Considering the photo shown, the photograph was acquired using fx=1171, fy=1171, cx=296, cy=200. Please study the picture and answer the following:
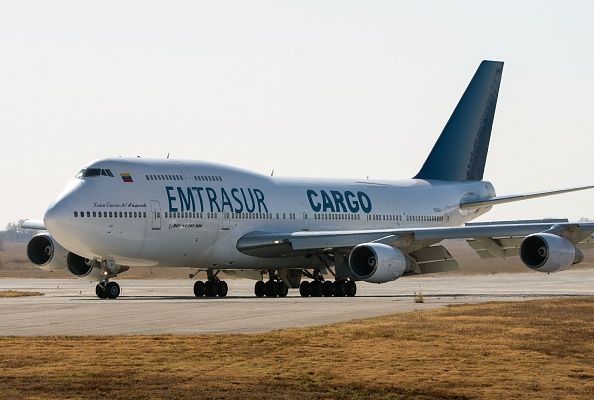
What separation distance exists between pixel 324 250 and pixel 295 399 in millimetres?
27930

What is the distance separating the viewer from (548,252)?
118ft

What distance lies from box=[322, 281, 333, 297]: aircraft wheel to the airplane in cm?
5

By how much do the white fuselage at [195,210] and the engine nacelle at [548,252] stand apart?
9.42 meters

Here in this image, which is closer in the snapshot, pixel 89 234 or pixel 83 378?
pixel 83 378

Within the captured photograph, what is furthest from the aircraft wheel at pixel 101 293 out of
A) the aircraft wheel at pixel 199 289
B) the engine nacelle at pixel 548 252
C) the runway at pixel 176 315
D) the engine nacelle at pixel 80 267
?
the engine nacelle at pixel 548 252

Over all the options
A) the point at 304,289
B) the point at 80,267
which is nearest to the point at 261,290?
the point at 304,289

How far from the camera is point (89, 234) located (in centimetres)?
3628

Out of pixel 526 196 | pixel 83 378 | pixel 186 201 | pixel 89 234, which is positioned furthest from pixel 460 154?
pixel 83 378

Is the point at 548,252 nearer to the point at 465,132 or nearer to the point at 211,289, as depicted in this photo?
the point at 211,289

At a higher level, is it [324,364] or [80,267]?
[80,267]

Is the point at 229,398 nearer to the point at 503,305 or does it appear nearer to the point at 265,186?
the point at 503,305

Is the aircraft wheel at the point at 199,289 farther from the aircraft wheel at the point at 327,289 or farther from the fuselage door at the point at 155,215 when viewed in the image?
the fuselage door at the point at 155,215

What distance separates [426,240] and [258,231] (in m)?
6.10

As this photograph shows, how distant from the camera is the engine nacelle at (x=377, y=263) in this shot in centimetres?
3759
